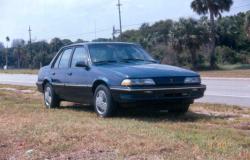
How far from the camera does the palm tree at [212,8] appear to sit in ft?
186

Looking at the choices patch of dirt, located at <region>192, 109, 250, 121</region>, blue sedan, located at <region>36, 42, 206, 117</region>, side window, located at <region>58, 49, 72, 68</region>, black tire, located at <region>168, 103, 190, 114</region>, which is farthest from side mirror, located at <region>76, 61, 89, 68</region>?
patch of dirt, located at <region>192, 109, 250, 121</region>

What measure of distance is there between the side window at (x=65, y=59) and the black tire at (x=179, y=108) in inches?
103

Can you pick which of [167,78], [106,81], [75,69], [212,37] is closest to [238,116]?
[167,78]

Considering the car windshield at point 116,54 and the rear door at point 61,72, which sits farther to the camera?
the rear door at point 61,72

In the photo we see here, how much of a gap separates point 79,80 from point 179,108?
2.11 metres

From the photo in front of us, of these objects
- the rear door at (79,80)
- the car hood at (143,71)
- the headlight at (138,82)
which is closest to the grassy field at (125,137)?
the rear door at (79,80)

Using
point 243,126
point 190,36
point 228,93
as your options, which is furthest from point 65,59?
point 190,36

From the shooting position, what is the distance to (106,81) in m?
10.1

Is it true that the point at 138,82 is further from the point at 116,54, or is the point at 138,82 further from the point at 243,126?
the point at 243,126

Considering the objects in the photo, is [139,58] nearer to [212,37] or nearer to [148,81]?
[148,81]

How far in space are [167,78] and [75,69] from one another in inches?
94.7

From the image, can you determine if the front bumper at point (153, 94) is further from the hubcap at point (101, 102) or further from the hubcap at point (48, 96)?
the hubcap at point (48, 96)

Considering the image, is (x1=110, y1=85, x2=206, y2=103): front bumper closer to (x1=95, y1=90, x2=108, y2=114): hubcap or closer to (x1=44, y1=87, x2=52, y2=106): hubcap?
(x1=95, y1=90, x2=108, y2=114): hubcap

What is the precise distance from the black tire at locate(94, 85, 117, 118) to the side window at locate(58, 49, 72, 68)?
1.80 meters
